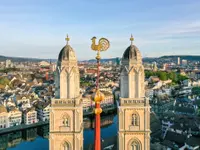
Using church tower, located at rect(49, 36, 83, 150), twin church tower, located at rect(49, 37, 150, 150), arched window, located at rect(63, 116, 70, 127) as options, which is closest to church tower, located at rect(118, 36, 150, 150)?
twin church tower, located at rect(49, 37, 150, 150)

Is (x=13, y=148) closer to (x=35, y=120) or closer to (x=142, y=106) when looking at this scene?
(x=35, y=120)

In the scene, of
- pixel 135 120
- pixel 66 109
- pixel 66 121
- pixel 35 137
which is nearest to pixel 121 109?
pixel 135 120

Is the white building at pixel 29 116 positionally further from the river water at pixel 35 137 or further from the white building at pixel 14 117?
the river water at pixel 35 137

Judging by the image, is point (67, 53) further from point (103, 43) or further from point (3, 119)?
point (3, 119)

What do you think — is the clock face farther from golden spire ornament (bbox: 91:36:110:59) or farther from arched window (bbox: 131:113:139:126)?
arched window (bbox: 131:113:139:126)

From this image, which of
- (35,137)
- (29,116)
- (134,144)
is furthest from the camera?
(29,116)

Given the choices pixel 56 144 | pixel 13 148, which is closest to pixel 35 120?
pixel 13 148
